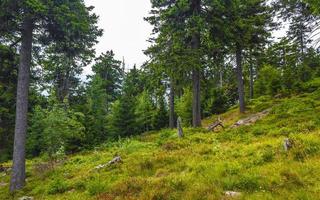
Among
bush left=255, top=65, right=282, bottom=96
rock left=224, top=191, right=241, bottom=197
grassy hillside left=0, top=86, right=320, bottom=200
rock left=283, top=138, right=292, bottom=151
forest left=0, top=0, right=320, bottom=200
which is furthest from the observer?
bush left=255, top=65, right=282, bottom=96

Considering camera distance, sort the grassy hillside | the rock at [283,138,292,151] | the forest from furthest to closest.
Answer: the rock at [283,138,292,151], the forest, the grassy hillside

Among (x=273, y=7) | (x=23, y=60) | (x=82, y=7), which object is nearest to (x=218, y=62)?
(x=273, y=7)

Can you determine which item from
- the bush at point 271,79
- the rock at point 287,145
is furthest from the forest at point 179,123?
the bush at point 271,79

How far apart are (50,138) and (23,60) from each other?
605cm

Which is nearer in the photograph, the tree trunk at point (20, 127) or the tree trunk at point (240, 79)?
the tree trunk at point (20, 127)

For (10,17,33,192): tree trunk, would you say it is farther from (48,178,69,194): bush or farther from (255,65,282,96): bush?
(255,65,282,96): bush

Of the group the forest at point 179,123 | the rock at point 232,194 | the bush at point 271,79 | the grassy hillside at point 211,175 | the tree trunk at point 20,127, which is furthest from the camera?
the bush at point 271,79

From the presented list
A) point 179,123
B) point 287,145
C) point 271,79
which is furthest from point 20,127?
point 271,79

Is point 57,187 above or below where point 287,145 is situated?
below

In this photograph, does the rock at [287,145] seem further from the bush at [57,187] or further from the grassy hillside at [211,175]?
the bush at [57,187]

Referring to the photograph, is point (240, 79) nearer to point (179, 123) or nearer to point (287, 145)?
point (179, 123)

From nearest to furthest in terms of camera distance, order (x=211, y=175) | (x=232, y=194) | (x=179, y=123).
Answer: (x=232, y=194), (x=211, y=175), (x=179, y=123)

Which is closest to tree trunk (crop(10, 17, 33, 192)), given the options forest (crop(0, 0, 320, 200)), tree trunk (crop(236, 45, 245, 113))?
forest (crop(0, 0, 320, 200))

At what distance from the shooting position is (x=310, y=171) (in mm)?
7688
